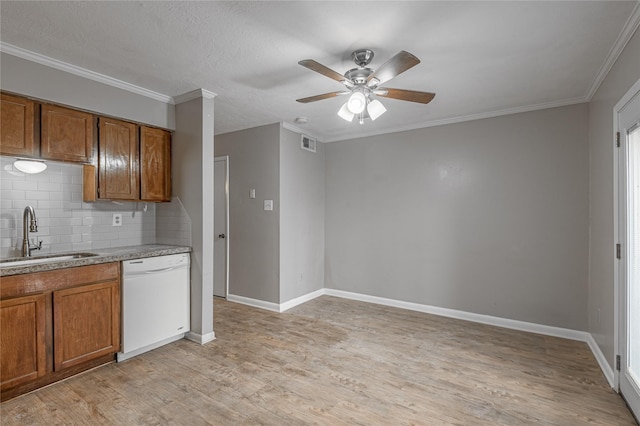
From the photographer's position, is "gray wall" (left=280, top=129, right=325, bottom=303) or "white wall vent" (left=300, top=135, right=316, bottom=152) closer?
"gray wall" (left=280, top=129, right=325, bottom=303)

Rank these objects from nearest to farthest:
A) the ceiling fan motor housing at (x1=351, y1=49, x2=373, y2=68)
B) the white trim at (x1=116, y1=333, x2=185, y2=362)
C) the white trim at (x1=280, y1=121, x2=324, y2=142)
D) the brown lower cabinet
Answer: the brown lower cabinet → the ceiling fan motor housing at (x1=351, y1=49, x2=373, y2=68) → the white trim at (x1=116, y1=333, x2=185, y2=362) → the white trim at (x1=280, y1=121, x2=324, y2=142)

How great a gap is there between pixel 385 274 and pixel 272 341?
1.98m

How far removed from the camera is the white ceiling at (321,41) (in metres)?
1.90

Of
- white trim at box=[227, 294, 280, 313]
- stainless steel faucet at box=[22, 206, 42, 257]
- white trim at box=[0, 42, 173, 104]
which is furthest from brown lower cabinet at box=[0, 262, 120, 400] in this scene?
white trim at box=[227, 294, 280, 313]

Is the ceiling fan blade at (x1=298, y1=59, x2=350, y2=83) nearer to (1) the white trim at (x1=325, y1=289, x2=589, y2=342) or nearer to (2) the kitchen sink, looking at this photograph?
(2) the kitchen sink

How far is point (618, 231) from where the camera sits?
7.68ft

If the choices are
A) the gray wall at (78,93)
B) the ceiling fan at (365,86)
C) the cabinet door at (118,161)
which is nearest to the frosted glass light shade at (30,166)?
the cabinet door at (118,161)

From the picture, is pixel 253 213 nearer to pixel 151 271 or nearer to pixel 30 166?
pixel 151 271

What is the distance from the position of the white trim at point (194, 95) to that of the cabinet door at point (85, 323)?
6.20ft

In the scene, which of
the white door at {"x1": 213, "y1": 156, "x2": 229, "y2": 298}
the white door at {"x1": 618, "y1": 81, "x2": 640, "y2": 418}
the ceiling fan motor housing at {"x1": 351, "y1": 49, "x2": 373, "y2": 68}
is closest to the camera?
the white door at {"x1": 618, "y1": 81, "x2": 640, "y2": 418}

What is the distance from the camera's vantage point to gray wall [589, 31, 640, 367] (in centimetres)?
226

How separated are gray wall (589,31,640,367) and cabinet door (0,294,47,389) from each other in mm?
4237

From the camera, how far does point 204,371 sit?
→ 8.70ft

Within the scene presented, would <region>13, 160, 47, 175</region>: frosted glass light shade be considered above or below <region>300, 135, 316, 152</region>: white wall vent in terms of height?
below
